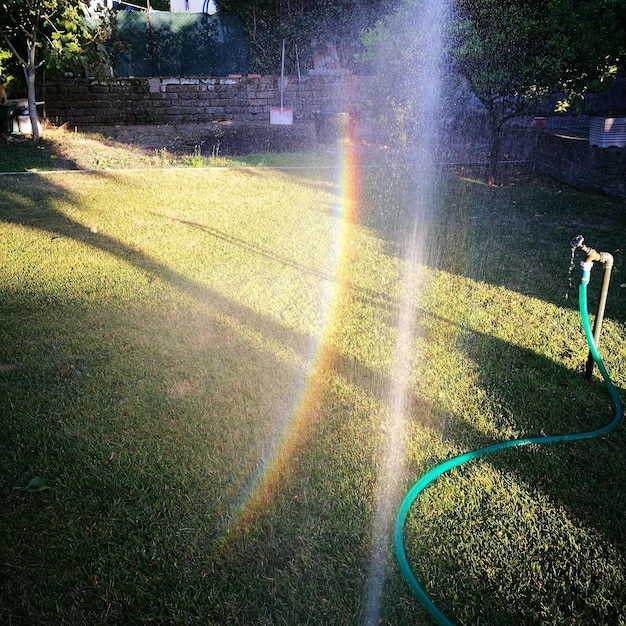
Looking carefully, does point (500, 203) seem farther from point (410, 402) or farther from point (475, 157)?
point (410, 402)

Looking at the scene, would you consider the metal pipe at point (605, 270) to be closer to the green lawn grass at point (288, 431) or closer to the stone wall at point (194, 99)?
the green lawn grass at point (288, 431)

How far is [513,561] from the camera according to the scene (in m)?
1.83

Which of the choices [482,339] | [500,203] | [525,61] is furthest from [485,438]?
[525,61]

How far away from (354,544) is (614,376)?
74.1 inches

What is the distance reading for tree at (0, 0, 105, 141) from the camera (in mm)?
9453

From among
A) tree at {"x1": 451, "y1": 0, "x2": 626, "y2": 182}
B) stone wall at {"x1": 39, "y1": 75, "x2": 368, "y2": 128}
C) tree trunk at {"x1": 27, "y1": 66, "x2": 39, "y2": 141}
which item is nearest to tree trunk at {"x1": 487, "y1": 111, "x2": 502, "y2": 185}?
tree at {"x1": 451, "y1": 0, "x2": 626, "y2": 182}

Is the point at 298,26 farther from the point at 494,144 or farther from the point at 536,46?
the point at 536,46

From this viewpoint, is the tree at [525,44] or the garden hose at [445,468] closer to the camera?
the garden hose at [445,468]

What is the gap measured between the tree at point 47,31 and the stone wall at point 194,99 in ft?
6.08

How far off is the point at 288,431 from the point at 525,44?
6.35 metres

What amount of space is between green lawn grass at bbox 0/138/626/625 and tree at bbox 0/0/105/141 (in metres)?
6.34

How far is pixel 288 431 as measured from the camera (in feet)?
8.17

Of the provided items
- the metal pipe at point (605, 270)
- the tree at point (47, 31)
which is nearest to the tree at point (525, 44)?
the metal pipe at point (605, 270)

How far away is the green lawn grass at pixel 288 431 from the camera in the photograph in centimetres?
174
